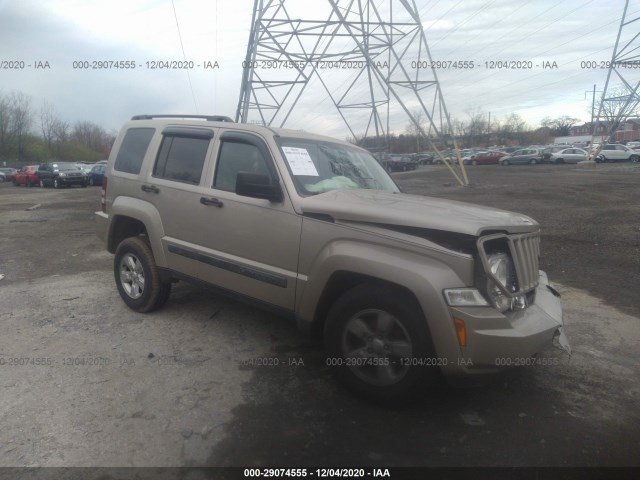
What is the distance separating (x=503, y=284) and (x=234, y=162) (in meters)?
2.53

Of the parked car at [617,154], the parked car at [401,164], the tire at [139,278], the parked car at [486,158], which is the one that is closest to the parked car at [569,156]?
the parked car at [617,154]

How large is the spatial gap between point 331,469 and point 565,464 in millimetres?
1383

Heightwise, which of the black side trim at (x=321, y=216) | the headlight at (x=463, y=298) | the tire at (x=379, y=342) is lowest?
the tire at (x=379, y=342)

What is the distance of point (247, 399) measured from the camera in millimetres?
3498

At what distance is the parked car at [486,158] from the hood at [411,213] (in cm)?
5094

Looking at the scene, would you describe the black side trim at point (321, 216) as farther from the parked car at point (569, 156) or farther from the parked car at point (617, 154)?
the parked car at point (569, 156)

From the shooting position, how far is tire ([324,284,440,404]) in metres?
3.12

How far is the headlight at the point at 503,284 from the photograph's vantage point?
303 centimetres

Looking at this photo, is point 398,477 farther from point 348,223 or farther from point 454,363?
point 348,223

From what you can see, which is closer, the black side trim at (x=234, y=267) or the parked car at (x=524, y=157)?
the black side trim at (x=234, y=267)

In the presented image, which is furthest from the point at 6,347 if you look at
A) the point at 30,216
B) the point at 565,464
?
the point at 30,216

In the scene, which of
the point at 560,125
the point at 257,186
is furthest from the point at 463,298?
the point at 560,125

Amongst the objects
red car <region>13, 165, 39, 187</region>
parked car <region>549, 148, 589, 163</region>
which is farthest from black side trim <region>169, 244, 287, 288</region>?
parked car <region>549, 148, 589, 163</region>

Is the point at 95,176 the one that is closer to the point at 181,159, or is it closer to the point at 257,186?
the point at 181,159
